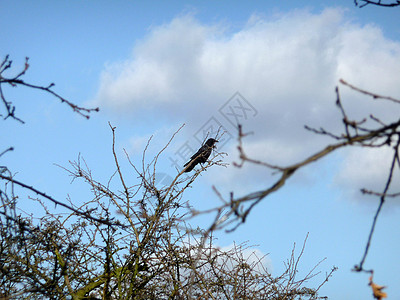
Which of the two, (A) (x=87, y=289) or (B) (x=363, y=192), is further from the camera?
(A) (x=87, y=289)

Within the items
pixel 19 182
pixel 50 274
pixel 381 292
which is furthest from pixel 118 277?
pixel 381 292

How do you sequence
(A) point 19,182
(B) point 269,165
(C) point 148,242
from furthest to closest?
1. (C) point 148,242
2. (A) point 19,182
3. (B) point 269,165

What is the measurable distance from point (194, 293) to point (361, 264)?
312cm

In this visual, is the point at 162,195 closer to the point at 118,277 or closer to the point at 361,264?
the point at 118,277

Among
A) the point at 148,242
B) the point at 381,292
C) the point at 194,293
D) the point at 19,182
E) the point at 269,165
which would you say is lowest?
the point at 381,292

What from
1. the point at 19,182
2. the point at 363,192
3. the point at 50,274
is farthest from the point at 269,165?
the point at 50,274

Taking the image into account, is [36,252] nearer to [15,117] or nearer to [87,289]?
[87,289]

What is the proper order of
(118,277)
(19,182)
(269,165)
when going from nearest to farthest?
(269,165), (19,182), (118,277)

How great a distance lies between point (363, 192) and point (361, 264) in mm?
296

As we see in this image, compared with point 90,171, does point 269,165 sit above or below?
below

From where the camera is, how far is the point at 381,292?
1839 mm

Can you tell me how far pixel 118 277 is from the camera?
441 cm

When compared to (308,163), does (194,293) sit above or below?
above

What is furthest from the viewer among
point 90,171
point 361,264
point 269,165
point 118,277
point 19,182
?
point 90,171
